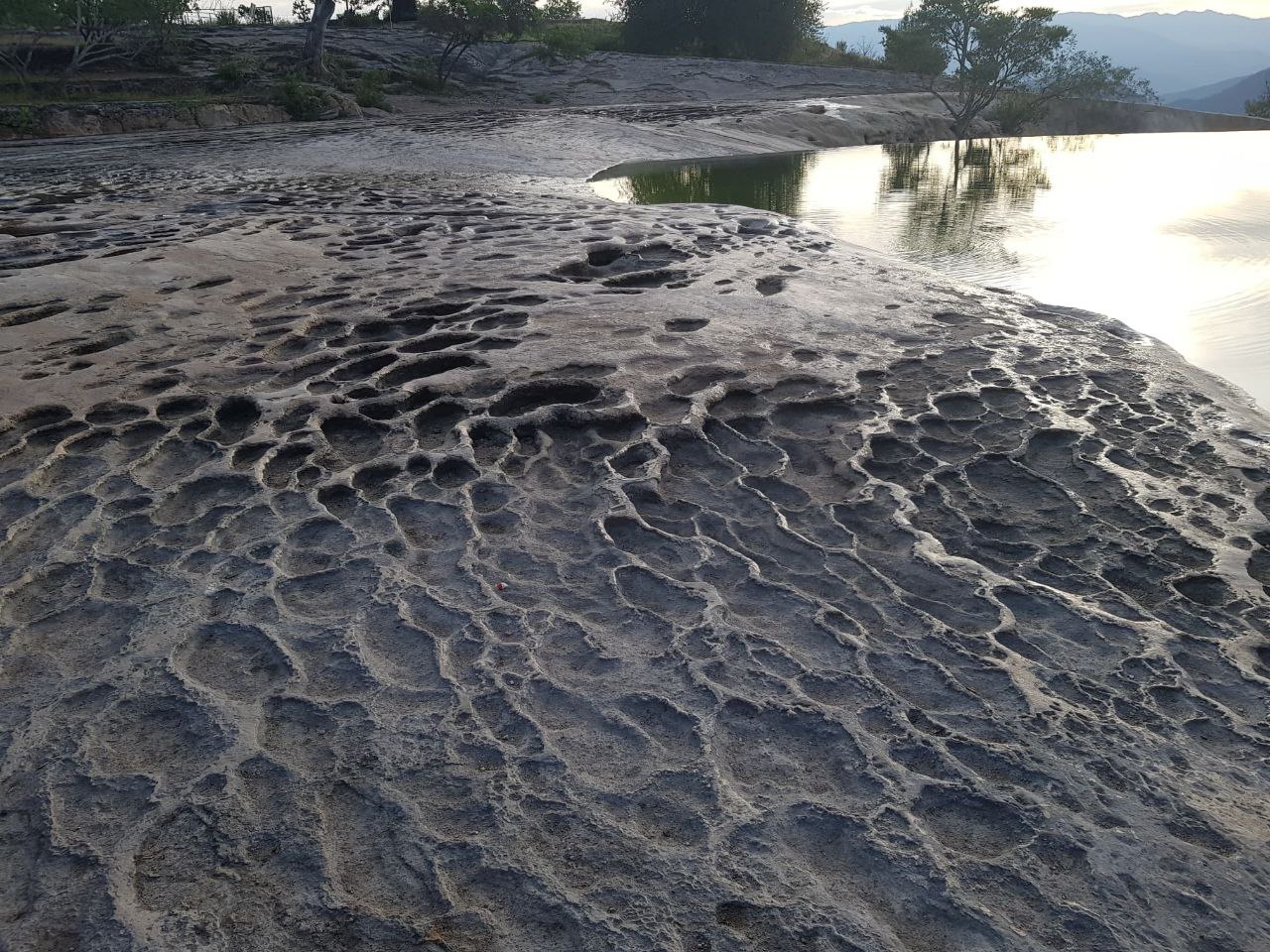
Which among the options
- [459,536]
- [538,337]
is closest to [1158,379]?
[538,337]

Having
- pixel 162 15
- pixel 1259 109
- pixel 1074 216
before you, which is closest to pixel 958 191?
pixel 1074 216

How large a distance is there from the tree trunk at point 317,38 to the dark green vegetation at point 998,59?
1278 cm

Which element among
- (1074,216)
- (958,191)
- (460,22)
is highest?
(460,22)

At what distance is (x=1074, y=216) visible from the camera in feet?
29.3

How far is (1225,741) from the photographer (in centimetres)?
190

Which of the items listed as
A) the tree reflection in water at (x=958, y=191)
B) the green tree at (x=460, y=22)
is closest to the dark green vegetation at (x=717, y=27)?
the green tree at (x=460, y=22)

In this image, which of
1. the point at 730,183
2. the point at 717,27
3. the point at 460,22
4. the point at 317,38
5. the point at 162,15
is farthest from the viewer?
the point at 717,27

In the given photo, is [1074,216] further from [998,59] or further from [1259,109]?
[1259,109]

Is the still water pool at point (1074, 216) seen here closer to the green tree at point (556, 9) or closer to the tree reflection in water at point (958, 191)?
the tree reflection in water at point (958, 191)

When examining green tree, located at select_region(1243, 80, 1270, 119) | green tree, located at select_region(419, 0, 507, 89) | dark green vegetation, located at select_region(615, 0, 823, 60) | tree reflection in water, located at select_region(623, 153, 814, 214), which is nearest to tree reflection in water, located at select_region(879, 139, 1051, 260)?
tree reflection in water, located at select_region(623, 153, 814, 214)

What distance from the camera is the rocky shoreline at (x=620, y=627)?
156 centimetres

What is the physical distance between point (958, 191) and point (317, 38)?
41.9ft

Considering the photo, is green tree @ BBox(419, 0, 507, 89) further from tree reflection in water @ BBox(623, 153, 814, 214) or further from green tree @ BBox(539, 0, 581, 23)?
tree reflection in water @ BBox(623, 153, 814, 214)

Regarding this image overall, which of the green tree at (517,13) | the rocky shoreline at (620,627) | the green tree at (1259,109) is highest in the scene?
the green tree at (517,13)
